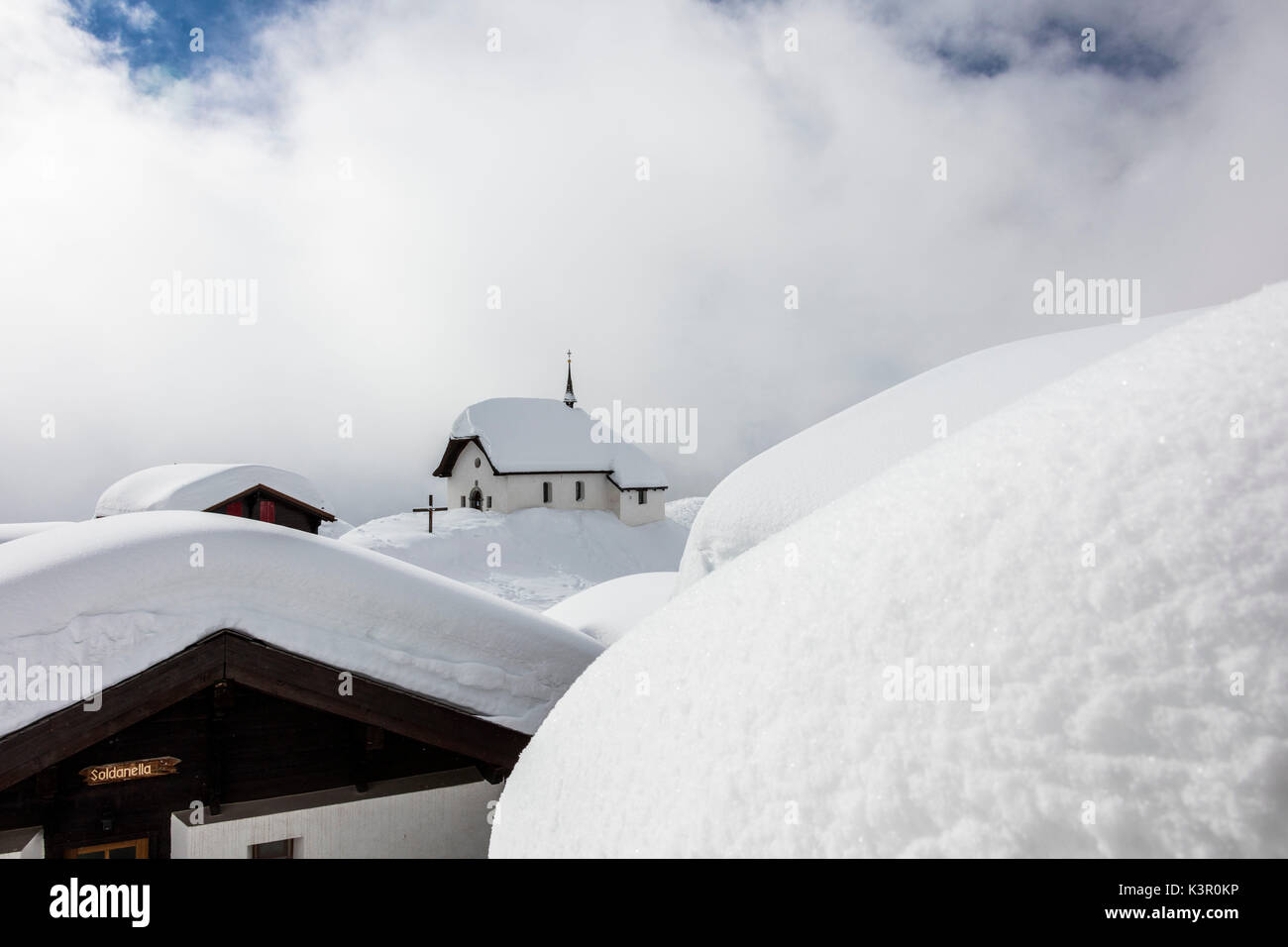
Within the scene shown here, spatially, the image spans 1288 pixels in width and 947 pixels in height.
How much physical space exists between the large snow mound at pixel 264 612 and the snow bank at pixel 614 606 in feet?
6.99

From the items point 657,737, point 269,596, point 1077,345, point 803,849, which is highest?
point 1077,345

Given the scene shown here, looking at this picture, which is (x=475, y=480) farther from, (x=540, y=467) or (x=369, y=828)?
(x=369, y=828)

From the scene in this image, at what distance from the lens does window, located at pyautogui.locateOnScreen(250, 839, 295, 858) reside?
13.7 feet

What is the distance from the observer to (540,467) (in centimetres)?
2914

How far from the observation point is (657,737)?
2.13 m

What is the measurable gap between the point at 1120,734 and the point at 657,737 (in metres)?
1.30

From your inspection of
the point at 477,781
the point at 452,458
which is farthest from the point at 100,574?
the point at 452,458

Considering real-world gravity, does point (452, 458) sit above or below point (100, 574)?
above

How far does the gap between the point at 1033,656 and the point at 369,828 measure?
4616 mm

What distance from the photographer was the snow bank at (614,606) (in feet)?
22.7

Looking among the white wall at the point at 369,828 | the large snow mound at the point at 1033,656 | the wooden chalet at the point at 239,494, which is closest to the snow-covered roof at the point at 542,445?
the wooden chalet at the point at 239,494

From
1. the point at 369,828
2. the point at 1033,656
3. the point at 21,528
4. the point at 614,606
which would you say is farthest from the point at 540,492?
the point at 1033,656

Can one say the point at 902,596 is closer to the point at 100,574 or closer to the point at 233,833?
the point at 100,574

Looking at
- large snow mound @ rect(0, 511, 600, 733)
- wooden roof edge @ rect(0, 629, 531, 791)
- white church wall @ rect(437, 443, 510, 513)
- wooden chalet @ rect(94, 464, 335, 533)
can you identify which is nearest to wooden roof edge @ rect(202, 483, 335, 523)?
wooden chalet @ rect(94, 464, 335, 533)
